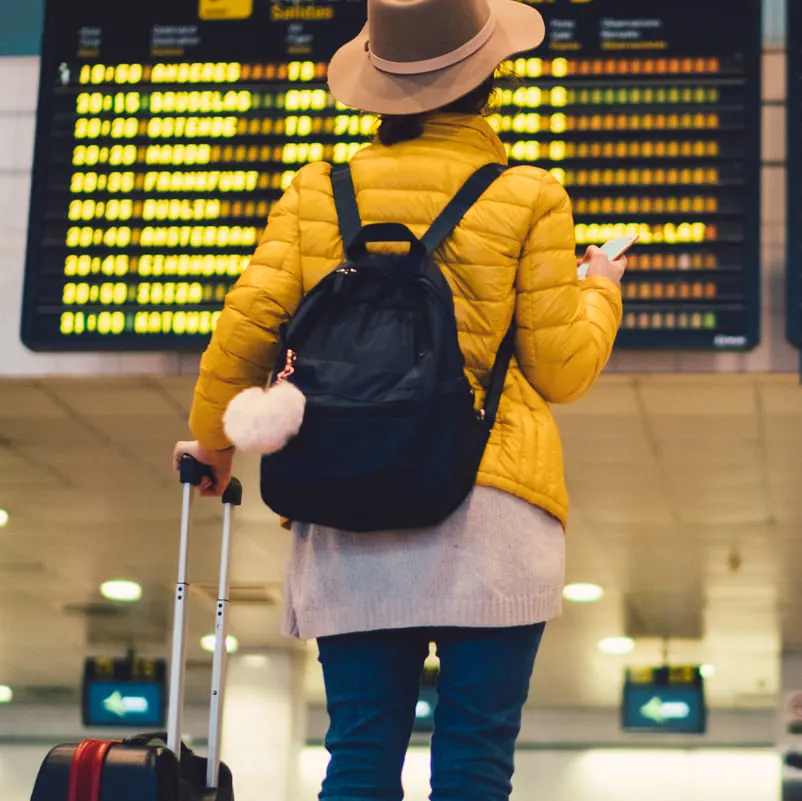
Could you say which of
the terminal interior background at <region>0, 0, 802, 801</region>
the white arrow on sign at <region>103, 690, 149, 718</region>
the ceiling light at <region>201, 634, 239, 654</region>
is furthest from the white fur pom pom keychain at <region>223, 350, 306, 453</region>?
the white arrow on sign at <region>103, 690, 149, 718</region>

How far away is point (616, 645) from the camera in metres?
12.5

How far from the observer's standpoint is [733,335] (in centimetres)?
491

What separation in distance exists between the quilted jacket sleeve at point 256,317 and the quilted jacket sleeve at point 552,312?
36 centimetres

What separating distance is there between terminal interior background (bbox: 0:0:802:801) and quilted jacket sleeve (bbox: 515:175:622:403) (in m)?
3.26

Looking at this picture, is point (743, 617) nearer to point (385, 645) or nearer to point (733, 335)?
point (733, 335)

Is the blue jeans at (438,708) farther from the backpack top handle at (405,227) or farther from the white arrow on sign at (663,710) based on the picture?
the white arrow on sign at (663,710)

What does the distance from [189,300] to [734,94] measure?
76.8 inches

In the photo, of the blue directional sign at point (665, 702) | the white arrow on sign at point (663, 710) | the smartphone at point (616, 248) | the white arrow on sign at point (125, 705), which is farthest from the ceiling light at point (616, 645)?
the smartphone at point (616, 248)

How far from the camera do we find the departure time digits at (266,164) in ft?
16.4

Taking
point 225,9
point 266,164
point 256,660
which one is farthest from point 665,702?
point 225,9

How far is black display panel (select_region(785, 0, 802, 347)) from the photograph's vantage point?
488cm

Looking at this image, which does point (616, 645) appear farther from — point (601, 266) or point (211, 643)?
point (601, 266)

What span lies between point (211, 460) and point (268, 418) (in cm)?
50

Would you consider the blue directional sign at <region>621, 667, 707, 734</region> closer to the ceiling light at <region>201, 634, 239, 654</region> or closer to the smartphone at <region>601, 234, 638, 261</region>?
the ceiling light at <region>201, 634, 239, 654</region>
